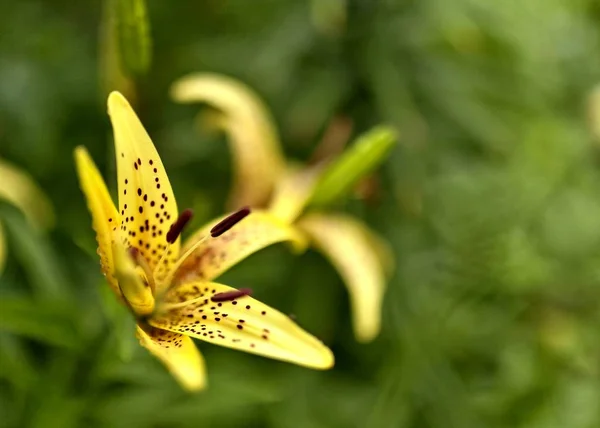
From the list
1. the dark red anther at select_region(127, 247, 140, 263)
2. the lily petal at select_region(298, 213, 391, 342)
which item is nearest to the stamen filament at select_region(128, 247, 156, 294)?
the dark red anther at select_region(127, 247, 140, 263)

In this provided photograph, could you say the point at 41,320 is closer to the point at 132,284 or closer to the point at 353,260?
the point at 132,284

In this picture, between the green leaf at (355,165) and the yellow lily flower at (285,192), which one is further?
the yellow lily flower at (285,192)

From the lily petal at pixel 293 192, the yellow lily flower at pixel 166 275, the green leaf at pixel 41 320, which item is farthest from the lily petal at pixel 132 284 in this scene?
the lily petal at pixel 293 192

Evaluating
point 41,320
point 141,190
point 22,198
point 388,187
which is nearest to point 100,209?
point 141,190

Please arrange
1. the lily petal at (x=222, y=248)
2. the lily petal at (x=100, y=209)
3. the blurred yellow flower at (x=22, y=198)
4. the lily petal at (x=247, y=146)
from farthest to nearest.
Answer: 1. the lily petal at (x=247, y=146)
2. the blurred yellow flower at (x=22, y=198)
3. the lily petal at (x=222, y=248)
4. the lily petal at (x=100, y=209)

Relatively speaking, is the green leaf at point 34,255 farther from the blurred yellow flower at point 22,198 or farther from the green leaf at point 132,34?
the green leaf at point 132,34

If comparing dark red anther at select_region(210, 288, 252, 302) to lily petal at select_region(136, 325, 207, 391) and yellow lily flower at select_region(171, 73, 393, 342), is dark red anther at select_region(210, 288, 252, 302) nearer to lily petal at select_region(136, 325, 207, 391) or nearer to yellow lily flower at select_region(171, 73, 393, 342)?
lily petal at select_region(136, 325, 207, 391)

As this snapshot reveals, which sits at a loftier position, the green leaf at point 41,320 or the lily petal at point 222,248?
the lily petal at point 222,248
